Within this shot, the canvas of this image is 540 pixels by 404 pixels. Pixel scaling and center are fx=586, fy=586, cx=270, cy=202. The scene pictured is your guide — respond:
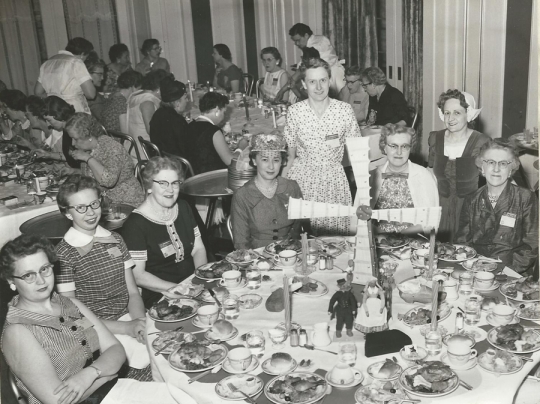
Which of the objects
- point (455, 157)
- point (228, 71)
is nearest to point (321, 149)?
point (455, 157)

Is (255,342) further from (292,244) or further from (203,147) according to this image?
(203,147)

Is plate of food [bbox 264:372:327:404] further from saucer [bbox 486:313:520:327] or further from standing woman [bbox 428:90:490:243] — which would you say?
standing woman [bbox 428:90:490:243]

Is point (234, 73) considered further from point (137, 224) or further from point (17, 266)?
point (17, 266)

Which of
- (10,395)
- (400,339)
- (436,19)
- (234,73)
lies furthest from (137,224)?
(234,73)

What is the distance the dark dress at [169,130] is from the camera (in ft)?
16.4

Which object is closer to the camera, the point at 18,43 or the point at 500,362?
the point at 500,362

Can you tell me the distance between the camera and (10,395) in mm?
3061

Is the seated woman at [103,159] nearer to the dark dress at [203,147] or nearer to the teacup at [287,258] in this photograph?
the dark dress at [203,147]

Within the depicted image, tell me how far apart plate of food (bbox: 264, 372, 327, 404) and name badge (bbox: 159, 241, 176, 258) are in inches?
53.5

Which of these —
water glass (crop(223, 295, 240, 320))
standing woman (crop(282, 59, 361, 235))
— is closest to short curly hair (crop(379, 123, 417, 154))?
standing woman (crop(282, 59, 361, 235))

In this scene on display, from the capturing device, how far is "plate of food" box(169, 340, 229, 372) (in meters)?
2.09

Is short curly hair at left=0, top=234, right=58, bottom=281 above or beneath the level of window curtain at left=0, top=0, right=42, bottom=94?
beneath

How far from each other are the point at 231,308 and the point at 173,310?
25cm

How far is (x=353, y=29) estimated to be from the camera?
791cm
